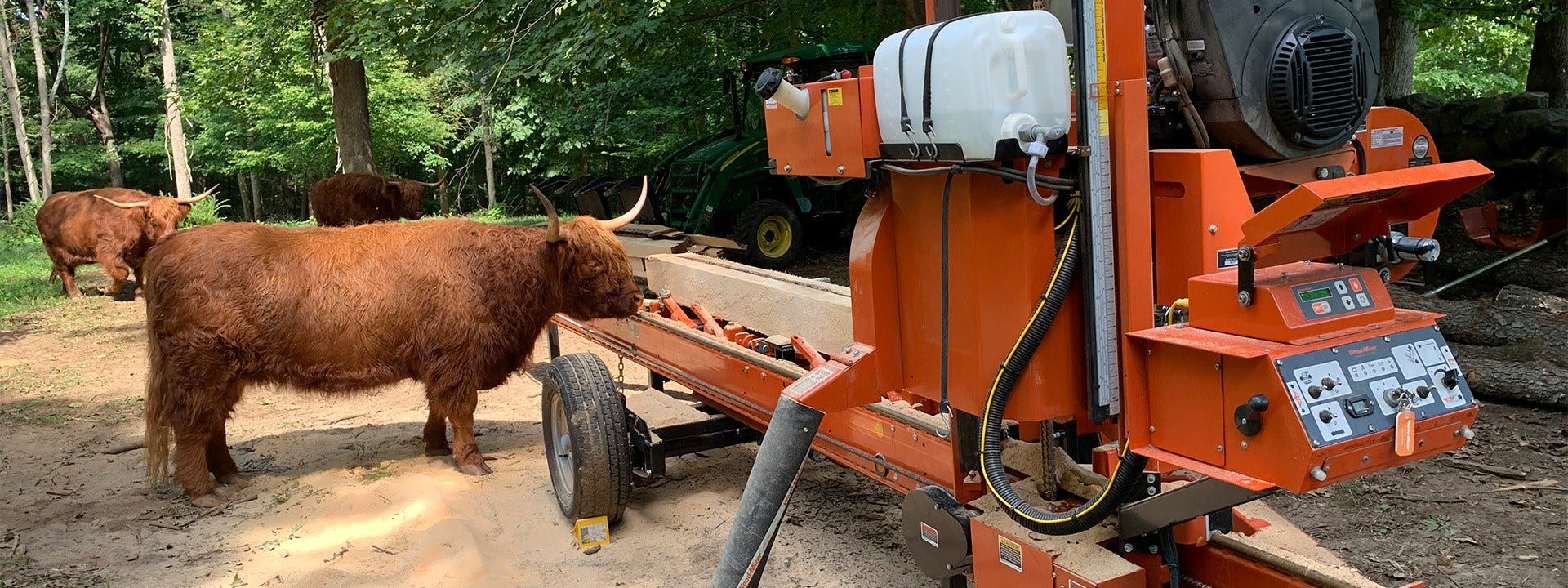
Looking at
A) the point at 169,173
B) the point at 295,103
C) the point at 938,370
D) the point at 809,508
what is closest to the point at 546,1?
the point at 809,508

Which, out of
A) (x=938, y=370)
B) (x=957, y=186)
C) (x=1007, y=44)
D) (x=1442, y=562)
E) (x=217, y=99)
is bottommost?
(x=1442, y=562)

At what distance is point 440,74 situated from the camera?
21.1 metres

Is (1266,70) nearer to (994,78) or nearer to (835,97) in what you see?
(994,78)

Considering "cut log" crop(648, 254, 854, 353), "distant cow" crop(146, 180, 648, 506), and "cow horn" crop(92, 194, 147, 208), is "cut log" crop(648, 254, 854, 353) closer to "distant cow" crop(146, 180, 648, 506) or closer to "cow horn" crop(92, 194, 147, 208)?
"distant cow" crop(146, 180, 648, 506)

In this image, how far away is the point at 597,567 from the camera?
5.08 meters

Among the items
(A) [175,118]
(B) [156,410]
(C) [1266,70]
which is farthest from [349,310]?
(A) [175,118]

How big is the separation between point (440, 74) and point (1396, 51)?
1587 cm

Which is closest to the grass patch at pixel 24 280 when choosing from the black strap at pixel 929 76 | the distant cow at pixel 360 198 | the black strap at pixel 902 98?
the distant cow at pixel 360 198

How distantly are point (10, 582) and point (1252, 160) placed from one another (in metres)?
5.44

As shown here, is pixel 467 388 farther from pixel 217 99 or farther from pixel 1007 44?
pixel 217 99

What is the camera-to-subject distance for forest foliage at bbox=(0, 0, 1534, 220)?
37.8 feet

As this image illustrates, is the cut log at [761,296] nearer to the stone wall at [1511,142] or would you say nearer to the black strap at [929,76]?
the black strap at [929,76]

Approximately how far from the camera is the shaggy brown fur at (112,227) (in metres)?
13.5

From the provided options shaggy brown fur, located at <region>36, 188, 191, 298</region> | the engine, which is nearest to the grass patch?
shaggy brown fur, located at <region>36, 188, 191, 298</region>
